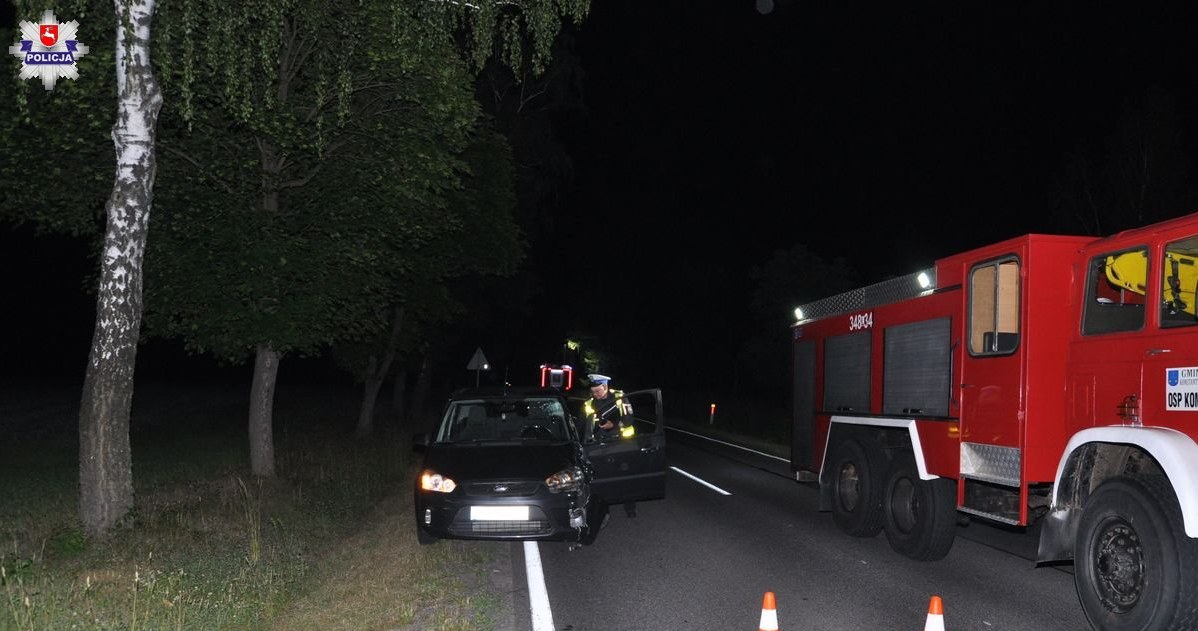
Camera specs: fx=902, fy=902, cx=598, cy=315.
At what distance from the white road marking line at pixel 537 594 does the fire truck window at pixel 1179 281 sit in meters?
4.72

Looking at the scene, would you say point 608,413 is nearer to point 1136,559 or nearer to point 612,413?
point 612,413

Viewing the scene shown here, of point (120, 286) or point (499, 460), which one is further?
point (499, 460)

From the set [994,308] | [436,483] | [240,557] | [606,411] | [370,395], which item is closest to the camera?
[994,308]

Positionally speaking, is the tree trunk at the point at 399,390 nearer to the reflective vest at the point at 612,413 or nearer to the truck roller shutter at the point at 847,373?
the reflective vest at the point at 612,413

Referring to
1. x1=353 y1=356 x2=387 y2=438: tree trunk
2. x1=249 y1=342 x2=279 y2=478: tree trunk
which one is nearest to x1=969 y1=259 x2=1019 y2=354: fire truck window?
x1=249 y1=342 x2=279 y2=478: tree trunk

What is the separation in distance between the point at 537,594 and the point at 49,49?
8.02 m

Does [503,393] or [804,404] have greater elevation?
[503,393]

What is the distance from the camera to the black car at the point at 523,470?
333 inches

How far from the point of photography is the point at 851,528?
10.2m

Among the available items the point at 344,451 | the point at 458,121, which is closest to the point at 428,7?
the point at 458,121

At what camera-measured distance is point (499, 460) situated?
9.02m

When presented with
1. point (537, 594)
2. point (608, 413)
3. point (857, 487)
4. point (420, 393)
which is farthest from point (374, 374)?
point (537, 594)

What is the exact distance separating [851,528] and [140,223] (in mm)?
8184

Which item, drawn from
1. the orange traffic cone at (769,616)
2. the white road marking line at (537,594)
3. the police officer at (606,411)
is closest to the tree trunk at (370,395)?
the police officer at (606,411)
